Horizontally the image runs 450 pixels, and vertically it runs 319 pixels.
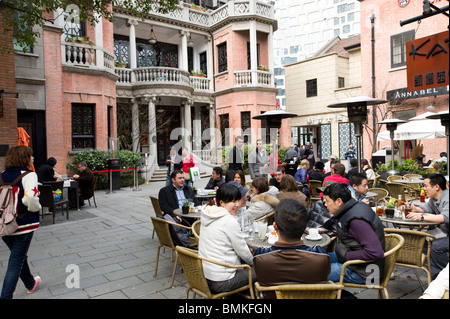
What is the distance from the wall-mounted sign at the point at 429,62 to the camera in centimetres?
225

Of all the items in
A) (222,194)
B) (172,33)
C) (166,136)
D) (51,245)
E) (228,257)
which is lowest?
(51,245)

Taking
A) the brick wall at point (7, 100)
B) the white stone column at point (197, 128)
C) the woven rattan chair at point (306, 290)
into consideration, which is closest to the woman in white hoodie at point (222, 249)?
the woven rattan chair at point (306, 290)

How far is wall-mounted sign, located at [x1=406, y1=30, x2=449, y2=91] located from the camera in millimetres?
2246

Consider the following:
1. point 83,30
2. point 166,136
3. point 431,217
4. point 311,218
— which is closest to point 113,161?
point 83,30

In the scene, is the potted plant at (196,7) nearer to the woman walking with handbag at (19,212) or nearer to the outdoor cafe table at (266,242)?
the woman walking with handbag at (19,212)

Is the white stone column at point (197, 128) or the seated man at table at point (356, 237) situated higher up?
the white stone column at point (197, 128)

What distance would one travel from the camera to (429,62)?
2482mm

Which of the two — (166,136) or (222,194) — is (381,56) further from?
(222,194)

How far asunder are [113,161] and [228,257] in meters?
10.8

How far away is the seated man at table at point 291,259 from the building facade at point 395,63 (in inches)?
614

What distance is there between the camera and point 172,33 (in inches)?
816

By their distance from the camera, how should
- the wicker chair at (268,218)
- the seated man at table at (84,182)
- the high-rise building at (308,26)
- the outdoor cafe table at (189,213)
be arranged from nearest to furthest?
the wicker chair at (268,218) < the outdoor cafe table at (189,213) < the seated man at table at (84,182) < the high-rise building at (308,26)

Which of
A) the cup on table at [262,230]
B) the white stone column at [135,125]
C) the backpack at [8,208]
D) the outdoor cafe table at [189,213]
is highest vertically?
the white stone column at [135,125]
